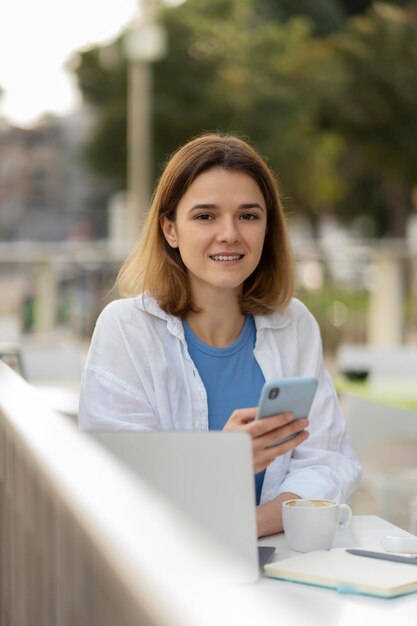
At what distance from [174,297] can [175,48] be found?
1089 inches

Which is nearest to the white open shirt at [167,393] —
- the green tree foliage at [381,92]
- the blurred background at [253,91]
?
the blurred background at [253,91]

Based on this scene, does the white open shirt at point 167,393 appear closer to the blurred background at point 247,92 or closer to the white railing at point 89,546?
the white railing at point 89,546

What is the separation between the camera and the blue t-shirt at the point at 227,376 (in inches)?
Result: 92.8

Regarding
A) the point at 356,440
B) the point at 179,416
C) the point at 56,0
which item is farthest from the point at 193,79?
the point at 179,416

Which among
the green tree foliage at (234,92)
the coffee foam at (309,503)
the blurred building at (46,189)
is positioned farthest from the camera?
the blurred building at (46,189)

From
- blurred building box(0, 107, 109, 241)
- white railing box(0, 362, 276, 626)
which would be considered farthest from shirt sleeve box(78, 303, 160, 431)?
blurred building box(0, 107, 109, 241)

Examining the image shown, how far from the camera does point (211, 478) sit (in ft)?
4.99

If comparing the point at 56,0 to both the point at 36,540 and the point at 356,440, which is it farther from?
the point at 36,540

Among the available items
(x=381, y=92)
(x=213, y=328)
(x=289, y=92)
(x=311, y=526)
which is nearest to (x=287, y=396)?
(x=311, y=526)

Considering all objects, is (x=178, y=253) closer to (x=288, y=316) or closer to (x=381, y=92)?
(x=288, y=316)

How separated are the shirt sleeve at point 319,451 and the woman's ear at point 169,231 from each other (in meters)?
0.31

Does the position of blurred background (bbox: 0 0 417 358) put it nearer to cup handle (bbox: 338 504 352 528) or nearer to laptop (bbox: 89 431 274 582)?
cup handle (bbox: 338 504 352 528)

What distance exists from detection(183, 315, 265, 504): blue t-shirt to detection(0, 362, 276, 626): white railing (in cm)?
83

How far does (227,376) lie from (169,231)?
0.34 metres
